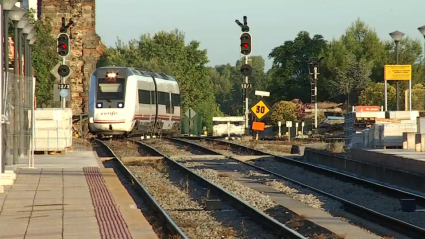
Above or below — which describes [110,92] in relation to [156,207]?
above

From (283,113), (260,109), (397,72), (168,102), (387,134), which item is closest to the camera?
(387,134)

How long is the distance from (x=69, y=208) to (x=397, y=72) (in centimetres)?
3247

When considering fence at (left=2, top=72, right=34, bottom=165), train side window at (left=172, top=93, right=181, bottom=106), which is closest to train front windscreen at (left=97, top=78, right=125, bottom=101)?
train side window at (left=172, top=93, right=181, bottom=106)

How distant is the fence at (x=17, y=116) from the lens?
62.4 ft

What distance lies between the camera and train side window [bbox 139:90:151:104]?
1742 inches

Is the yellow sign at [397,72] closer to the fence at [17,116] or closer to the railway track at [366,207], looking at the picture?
the railway track at [366,207]

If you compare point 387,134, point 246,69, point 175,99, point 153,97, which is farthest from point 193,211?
point 175,99

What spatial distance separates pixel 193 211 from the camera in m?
15.0

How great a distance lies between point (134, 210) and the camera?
13.8 metres

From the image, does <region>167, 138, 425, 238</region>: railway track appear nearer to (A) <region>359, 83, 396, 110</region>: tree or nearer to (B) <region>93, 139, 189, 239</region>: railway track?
(B) <region>93, 139, 189, 239</region>: railway track

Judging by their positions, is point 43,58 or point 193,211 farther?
point 43,58

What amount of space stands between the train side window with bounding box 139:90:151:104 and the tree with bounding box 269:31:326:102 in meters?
67.4

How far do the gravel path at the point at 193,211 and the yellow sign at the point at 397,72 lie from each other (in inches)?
907

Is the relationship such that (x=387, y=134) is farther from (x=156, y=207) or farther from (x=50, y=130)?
(x=156, y=207)
